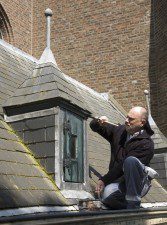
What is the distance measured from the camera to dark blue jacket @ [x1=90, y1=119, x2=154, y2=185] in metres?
4.09

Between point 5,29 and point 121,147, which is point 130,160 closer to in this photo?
point 121,147

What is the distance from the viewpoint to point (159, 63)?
1341 centimetres

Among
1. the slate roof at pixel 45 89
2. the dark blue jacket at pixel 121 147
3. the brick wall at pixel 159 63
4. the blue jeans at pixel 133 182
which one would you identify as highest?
the brick wall at pixel 159 63

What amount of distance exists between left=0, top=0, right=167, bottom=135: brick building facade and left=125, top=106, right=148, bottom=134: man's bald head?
8.40 metres

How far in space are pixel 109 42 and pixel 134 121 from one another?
1116 cm

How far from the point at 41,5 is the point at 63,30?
6.21ft

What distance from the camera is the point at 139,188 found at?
4.01m

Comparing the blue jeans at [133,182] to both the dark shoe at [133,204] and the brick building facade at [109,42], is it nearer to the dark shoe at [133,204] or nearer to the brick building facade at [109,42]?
the dark shoe at [133,204]

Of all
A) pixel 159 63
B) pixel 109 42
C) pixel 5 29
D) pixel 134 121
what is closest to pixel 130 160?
pixel 134 121

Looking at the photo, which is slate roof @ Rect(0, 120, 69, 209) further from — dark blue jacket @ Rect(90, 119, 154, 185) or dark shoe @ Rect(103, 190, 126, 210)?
dark blue jacket @ Rect(90, 119, 154, 185)

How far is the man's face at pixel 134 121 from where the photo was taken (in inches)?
164

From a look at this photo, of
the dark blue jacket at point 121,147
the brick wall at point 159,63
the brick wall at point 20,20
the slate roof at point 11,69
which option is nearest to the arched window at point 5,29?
the brick wall at point 20,20

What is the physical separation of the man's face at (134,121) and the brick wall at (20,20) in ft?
40.1

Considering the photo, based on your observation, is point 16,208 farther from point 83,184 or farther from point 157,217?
point 157,217
